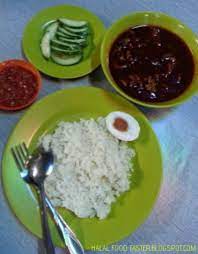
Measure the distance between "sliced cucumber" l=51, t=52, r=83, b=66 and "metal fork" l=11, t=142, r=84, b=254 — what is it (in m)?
0.31

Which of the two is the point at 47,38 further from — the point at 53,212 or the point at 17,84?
the point at 53,212

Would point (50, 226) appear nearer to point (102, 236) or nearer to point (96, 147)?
point (102, 236)

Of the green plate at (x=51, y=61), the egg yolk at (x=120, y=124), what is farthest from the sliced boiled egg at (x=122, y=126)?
the green plate at (x=51, y=61)

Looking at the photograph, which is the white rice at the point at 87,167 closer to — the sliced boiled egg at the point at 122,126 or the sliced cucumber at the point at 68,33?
the sliced boiled egg at the point at 122,126

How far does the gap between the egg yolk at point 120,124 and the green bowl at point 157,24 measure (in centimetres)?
8

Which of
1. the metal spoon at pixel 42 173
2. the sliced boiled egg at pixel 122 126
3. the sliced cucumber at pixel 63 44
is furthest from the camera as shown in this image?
the sliced cucumber at pixel 63 44

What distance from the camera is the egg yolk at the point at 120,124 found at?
3.82 feet

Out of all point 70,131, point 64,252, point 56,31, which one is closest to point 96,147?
point 70,131

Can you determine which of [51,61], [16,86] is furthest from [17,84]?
[51,61]

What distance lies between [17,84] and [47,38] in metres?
0.19

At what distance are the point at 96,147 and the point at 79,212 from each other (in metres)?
0.20

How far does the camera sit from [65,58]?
126cm

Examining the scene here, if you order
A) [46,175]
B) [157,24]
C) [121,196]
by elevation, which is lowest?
[121,196]

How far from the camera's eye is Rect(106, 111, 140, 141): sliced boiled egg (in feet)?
3.79
